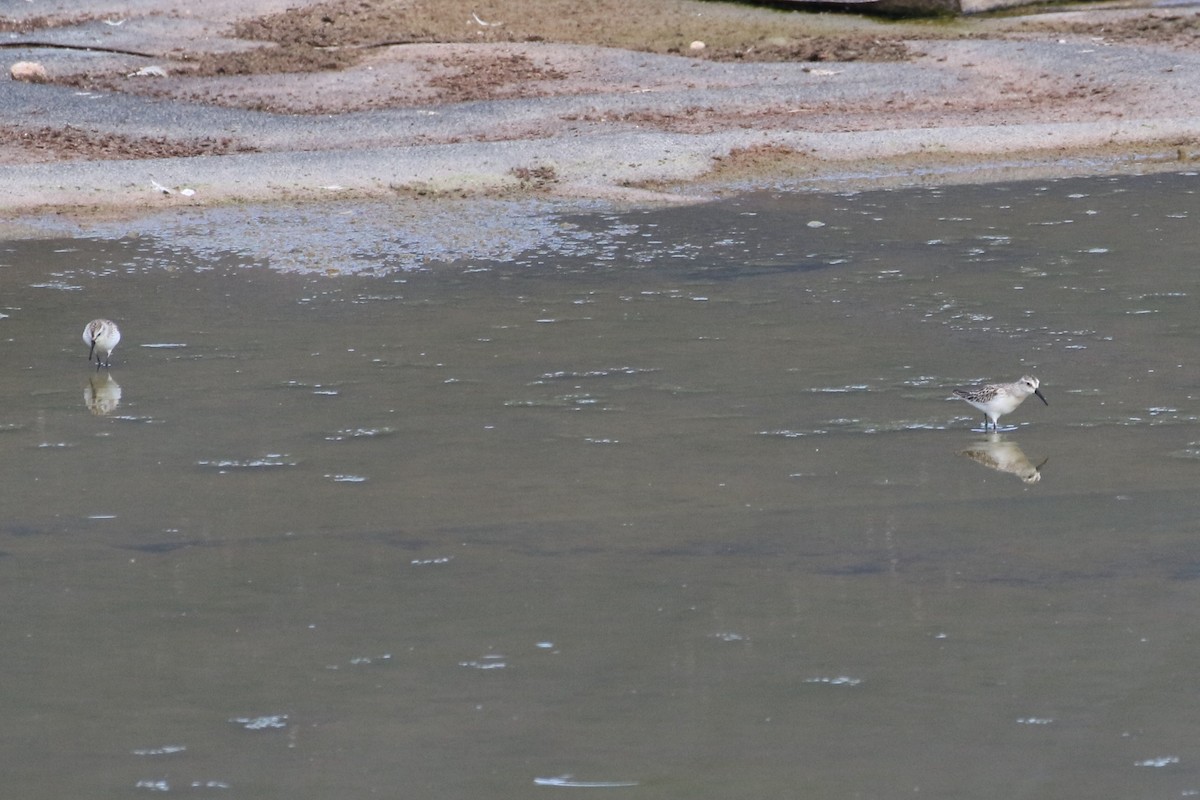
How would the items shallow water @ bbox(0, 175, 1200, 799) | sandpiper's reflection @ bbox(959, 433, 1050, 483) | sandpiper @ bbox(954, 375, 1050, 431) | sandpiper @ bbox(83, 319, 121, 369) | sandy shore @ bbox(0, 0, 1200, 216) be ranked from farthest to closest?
sandy shore @ bbox(0, 0, 1200, 216), sandpiper @ bbox(83, 319, 121, 369), sandpiper @ bbox(954, 375, 1050, 431), sandpiper's reflection @ bbox(959, 433, 1050, 483), shallow water @ bbox(0, 175, 1200, 799)

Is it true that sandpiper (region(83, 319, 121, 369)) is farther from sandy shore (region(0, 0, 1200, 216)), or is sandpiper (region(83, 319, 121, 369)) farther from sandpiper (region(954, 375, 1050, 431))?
sandy shore (region(0, 0, 1200, 216))

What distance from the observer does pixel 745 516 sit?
23.5 feet

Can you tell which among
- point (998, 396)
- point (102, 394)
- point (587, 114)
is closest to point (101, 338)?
point (102, 394)

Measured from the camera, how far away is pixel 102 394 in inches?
→ 365

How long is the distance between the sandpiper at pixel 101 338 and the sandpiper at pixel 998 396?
4.49 m

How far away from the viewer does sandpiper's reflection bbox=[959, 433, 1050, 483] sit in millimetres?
7688

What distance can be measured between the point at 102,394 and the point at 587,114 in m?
9.12

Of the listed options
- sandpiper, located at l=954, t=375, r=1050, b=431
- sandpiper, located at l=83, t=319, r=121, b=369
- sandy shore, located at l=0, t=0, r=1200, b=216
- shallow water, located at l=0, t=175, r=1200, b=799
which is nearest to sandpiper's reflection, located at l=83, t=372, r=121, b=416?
shallow water, located at l=0, t=175, r=1200, b=799

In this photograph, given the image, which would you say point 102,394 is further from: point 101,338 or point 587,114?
point 587,114

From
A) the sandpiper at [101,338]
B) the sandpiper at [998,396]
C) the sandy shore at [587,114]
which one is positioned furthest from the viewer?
the sandy shore at [587,114]

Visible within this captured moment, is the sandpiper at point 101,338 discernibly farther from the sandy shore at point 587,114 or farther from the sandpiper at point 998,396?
the sandy shore at point 587,114

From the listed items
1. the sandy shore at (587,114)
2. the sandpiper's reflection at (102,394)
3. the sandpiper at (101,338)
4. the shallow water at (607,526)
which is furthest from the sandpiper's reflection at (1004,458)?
the sandy shore at (587,114)

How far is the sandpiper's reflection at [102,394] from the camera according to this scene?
9.02m

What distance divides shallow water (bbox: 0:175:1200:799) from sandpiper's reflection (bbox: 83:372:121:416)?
39mm
